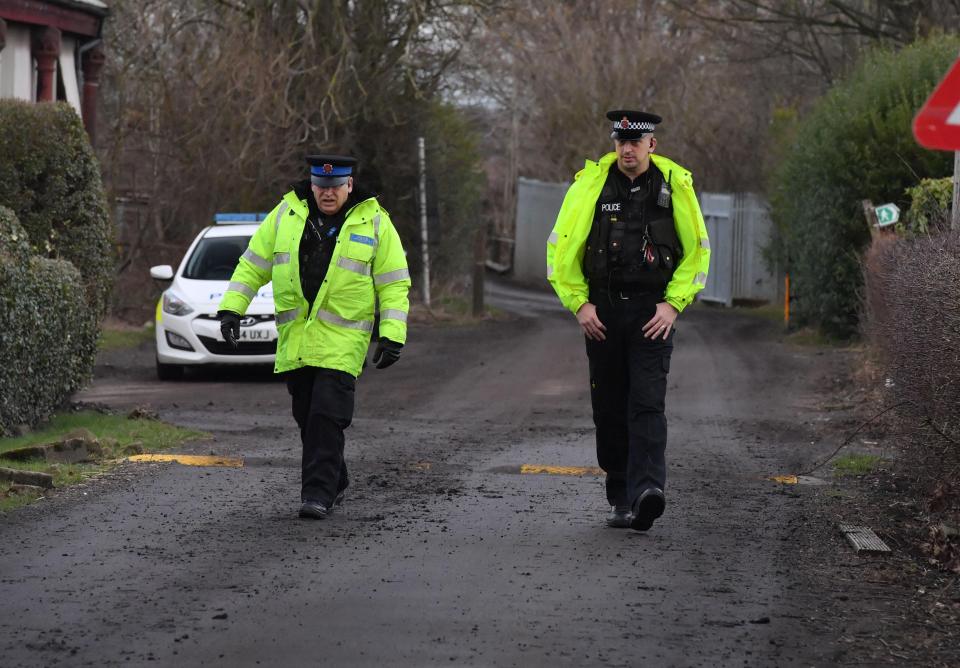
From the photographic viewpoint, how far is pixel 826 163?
21.9m

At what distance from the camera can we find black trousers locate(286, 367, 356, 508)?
824 cm

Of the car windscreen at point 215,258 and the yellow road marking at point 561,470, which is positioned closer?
the yellow road marking at point 561,470

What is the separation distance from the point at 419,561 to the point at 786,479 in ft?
12.0

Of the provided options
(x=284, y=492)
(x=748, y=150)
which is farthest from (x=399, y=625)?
(x=748, y=150)

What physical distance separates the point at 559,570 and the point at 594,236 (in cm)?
175

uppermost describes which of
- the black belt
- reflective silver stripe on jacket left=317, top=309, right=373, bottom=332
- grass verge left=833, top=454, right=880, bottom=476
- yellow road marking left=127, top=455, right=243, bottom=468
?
the black belt

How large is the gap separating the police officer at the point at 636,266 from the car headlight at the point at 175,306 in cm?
933

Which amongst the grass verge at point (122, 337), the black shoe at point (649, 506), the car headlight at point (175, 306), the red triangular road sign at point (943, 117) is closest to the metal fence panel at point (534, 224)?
the grass verge at point (122, 337)

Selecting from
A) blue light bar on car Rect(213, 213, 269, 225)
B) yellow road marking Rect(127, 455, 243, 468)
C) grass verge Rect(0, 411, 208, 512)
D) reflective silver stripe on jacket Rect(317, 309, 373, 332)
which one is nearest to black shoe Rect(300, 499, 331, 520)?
reflective silver stripe on jacket Rect(317, 309, 373, 332)

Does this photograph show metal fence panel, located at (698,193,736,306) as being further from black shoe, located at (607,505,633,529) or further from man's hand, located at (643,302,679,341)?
man's hand, located at (643,302,679,341)

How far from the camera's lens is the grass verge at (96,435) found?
9.02 meters

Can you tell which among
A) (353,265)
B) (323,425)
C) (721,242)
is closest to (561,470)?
(323,425)

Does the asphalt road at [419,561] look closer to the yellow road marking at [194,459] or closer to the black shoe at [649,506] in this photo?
A: the black shoe at [649,506]

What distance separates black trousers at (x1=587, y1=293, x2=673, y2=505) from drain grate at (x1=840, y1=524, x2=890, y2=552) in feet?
3.01
